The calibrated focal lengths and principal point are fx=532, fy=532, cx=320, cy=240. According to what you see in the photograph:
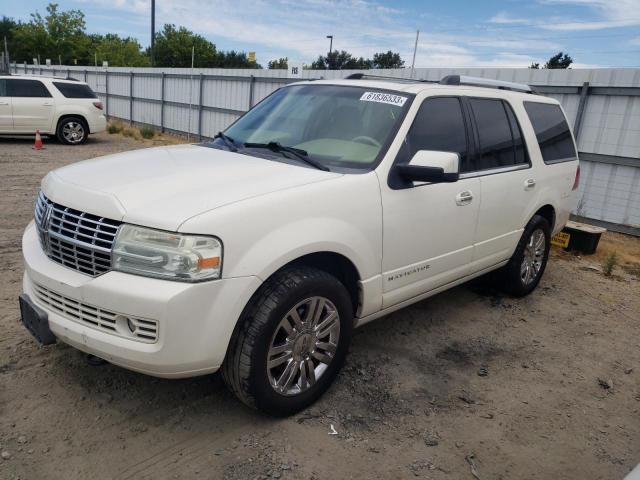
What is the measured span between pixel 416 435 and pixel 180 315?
1.52 m

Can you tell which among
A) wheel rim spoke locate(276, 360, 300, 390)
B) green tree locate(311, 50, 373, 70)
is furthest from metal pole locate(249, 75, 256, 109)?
green tree locate(311, 50, 373, 70)

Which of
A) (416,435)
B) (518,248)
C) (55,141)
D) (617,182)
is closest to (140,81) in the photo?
(55,141)

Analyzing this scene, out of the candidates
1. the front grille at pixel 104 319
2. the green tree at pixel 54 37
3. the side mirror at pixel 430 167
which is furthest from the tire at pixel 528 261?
the green tree at pixel 54 37

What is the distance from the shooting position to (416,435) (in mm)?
2994

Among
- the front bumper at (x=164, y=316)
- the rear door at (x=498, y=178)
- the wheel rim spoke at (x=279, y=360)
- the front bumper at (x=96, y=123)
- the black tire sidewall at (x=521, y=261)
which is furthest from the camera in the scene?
the front bumper at (x=96, y=123)

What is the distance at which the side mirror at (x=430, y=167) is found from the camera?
320 centimetres

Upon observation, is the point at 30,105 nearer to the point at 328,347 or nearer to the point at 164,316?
the point at 328,347

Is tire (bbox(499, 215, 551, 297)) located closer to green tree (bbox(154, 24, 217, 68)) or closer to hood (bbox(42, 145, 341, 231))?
hood (bbox(42, 145, 341, 231))

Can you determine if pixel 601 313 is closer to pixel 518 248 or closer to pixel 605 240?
pixel 518 248

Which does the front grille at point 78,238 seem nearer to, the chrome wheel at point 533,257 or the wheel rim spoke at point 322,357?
the wheel rim spoke at point 322,357

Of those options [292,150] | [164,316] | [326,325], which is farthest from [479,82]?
[164,316]

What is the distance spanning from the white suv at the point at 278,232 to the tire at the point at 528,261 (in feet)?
1.59

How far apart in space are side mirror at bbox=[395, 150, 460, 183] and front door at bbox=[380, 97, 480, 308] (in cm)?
13

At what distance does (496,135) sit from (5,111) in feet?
44.6
